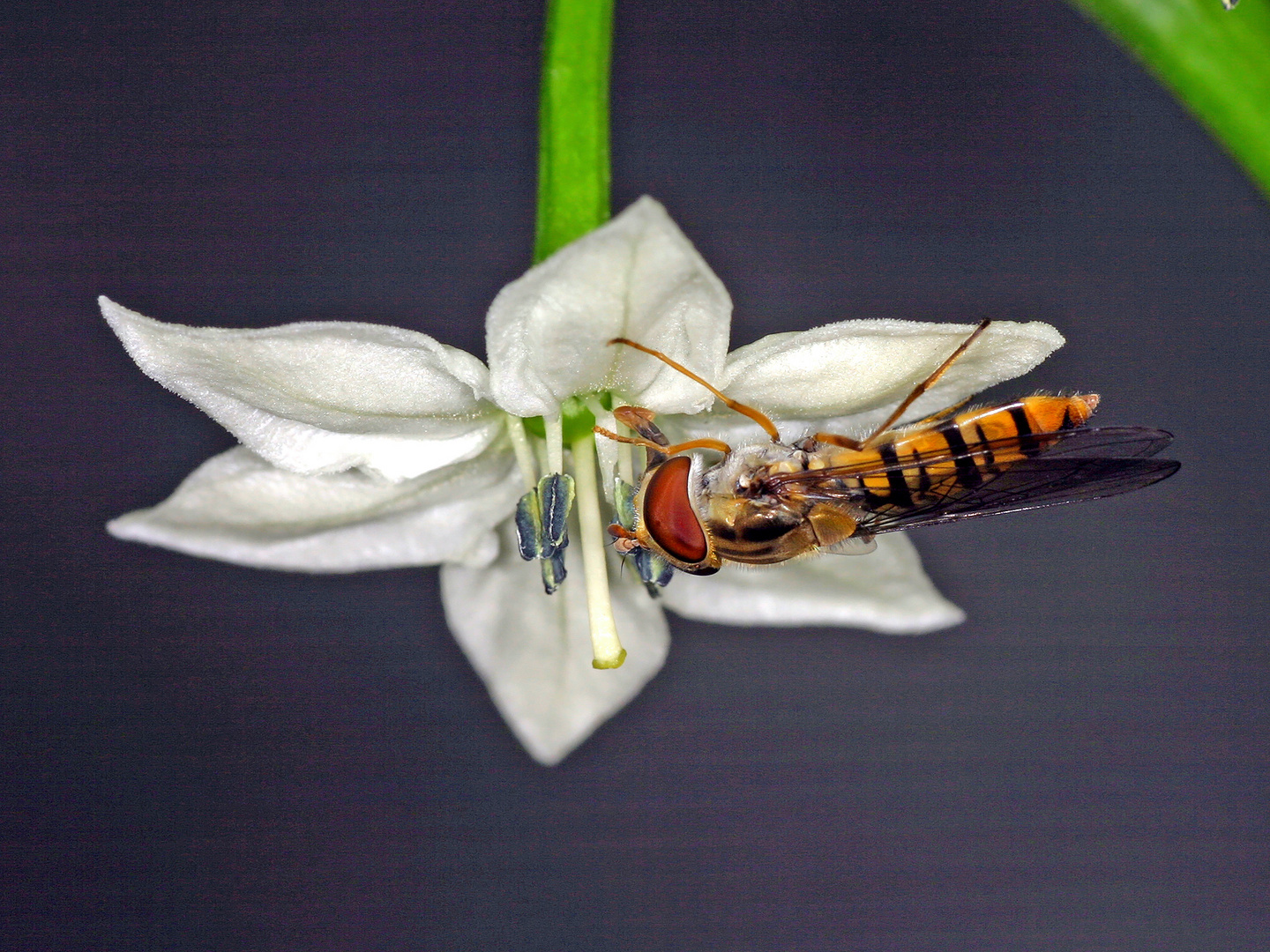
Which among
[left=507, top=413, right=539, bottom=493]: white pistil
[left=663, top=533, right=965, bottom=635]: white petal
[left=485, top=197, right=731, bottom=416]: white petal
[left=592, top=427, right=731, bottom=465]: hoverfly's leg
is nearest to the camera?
[left=485, top=197, right=731, bottom=416]: white petal

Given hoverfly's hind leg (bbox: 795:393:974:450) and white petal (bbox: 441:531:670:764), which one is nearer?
hoverfly's hind leg (bbox: 795:393:974:450)

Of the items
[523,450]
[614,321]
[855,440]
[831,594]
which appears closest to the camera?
[614,321]

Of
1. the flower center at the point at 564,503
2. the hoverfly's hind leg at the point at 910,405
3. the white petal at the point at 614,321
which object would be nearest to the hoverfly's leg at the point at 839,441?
the hoverfly's hind leg at the point at 910,405

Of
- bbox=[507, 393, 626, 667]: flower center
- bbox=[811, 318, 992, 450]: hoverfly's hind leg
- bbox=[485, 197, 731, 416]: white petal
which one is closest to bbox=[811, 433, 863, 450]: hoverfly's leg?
bbox=[811, 318, 992, 450]: hoverfly's hind leg

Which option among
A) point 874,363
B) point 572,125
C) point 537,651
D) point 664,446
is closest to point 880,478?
point 874,363

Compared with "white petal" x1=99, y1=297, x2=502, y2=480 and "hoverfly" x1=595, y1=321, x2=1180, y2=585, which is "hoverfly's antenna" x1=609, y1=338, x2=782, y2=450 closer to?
"hoverfly" x1=595, y1=321, x2=1180, y2=585

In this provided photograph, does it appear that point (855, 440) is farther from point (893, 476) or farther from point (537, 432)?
point (537, 432)
